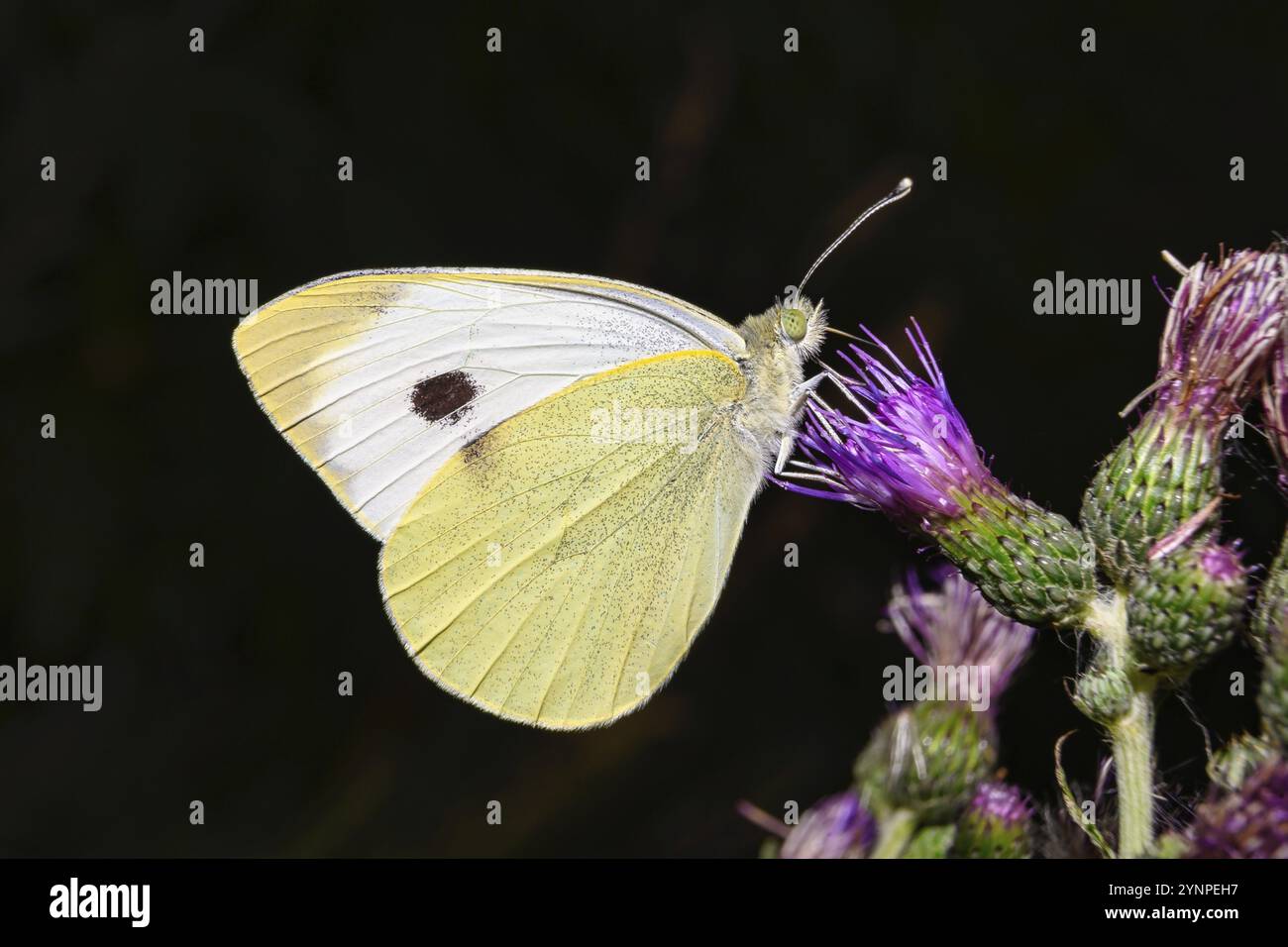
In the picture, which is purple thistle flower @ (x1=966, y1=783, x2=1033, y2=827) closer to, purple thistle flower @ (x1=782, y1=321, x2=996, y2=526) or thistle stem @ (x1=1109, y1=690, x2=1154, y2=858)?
thistle stem @ (x1=1109, y1=690, x2=1154, y2=858)

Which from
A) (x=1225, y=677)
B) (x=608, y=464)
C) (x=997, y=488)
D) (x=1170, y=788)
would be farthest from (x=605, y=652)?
(x=1225, y=677)

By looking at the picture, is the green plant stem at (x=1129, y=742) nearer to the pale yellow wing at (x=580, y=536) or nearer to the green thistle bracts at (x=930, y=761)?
the green thistle bracts at (x=930, y=761)

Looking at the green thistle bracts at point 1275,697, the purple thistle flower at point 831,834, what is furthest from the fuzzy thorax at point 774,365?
the green thistle bracts at point 1275,697

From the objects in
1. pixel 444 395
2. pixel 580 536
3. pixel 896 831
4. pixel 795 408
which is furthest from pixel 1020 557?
pixel 444 395

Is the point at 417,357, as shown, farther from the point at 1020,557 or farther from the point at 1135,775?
the point at 1135,775

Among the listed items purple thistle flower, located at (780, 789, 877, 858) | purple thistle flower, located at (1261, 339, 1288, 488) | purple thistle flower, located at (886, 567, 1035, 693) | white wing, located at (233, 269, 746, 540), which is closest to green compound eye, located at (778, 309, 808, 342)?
white wing, located at (233, 269, 746, 540)
